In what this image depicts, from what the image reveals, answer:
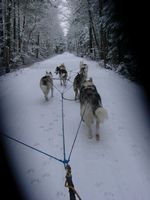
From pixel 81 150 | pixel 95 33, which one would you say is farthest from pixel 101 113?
pixel 95 33

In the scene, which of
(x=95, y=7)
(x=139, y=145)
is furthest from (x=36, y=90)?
(x=95, y=7)

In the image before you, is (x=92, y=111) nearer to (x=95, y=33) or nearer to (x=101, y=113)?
(x=101, y=113)

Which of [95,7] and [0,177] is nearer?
[0,177]

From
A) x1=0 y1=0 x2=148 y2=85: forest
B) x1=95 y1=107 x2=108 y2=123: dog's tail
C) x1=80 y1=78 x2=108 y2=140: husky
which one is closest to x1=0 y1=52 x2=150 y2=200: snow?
x1=80 y1=78 x2=108 y2=140: husky

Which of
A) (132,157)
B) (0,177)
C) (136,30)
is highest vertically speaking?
(136,30)

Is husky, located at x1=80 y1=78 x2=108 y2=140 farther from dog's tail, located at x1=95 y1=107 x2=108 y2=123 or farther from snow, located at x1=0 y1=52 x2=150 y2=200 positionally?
snow, located at x1=0 y1=52 x2=150 y2=200

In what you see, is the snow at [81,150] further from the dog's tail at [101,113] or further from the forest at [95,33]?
the forest at [95,33]

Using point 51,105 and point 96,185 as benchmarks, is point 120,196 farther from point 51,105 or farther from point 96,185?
point 51,105

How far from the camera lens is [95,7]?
2523 cm

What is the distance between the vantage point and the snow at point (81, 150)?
177 inches

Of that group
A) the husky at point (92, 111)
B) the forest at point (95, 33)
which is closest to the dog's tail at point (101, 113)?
the husky at point (92, 111)

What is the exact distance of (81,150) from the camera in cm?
579

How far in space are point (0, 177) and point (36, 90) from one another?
23.9ft

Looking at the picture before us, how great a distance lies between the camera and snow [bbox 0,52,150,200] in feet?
14.8
